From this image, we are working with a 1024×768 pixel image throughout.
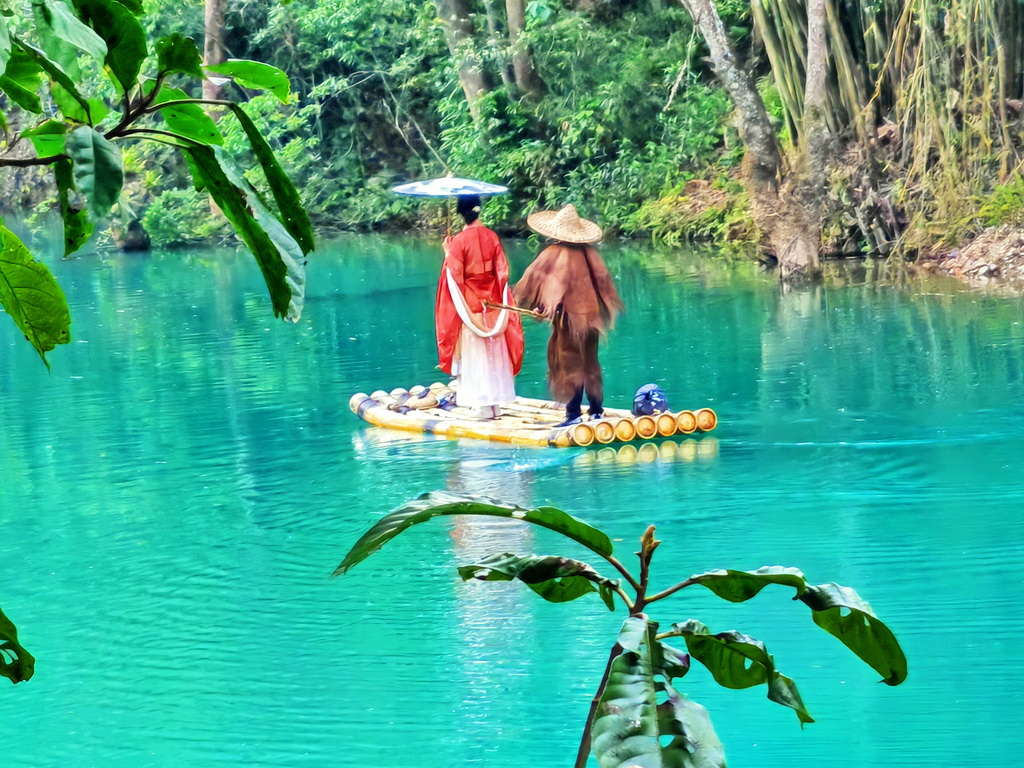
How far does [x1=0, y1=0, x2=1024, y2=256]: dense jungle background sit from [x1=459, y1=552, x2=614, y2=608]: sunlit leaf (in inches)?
394

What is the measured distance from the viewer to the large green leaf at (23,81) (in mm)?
1622

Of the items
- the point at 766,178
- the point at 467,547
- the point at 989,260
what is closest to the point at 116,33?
the point at 467,547

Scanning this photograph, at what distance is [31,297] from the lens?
6.06 feet

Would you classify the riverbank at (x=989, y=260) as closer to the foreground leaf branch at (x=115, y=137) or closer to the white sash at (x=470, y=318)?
the white sash at (x=470, y=318)

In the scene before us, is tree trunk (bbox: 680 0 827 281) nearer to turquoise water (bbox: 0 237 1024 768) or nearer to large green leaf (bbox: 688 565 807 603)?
turquoise water (bbox: 0 237 1024 768)

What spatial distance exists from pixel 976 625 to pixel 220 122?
20.3m

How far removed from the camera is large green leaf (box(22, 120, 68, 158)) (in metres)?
1.64

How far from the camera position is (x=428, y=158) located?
96.5ft

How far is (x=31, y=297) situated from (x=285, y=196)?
1.24ft

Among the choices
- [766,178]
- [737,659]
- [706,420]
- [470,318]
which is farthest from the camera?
[766,178]

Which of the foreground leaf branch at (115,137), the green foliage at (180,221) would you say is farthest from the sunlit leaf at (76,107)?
the green foliage at (180,221)

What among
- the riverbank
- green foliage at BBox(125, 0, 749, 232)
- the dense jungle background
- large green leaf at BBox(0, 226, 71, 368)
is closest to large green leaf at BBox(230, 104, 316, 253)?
large green leaf at BBox(0, 226, 71, 368)

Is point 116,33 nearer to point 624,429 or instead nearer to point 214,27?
point 624,429

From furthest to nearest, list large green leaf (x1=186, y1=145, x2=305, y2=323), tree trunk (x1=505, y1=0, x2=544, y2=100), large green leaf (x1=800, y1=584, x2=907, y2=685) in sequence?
1. tree trunk (x1=505, y1=0, x2=544, y2=100)
2. large green leaf (x1=800, y1=584, x2=907, y2=685)
3. large green leaf (x1=186, y1=145, x2=305, y2=323)
